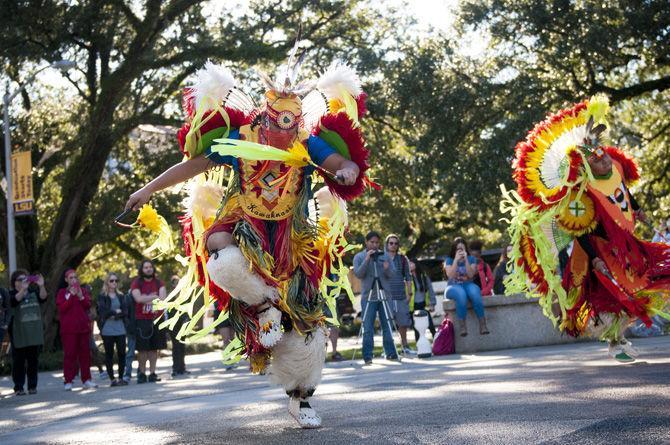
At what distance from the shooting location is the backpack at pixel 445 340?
1497 centimetres

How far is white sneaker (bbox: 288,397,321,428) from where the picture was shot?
247 inches

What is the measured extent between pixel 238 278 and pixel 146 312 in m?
8.50

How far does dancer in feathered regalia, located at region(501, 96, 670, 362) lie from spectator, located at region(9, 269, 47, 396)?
7006 mm

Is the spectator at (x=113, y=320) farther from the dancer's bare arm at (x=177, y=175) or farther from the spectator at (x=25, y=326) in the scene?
the dancer's bare arm at (x=177, y=175)

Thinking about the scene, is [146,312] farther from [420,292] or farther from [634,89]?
[634,89]

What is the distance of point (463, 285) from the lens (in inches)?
578

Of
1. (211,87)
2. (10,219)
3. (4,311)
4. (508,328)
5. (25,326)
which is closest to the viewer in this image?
(211,87)

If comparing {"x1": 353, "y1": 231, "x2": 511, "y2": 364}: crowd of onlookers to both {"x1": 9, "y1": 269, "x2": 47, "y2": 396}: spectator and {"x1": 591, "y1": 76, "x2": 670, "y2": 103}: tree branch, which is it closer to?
{"x1": 9, "y1": 269, "x2": 47, "y2": 396}: spectator

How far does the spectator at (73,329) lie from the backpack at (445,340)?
475 cm

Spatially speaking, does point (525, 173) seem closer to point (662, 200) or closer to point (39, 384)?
point (39, 384)

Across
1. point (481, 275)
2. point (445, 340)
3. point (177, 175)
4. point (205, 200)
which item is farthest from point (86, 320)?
point (177, 175)

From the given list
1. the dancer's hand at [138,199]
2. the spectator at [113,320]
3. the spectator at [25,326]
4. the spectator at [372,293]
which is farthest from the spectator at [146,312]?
the dancer's hand at [138,199]

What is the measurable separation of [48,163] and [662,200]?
1510 centimetres

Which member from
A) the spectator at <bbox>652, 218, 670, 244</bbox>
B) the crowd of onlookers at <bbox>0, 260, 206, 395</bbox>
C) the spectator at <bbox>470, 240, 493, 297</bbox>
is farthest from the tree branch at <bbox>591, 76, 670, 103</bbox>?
the crowd of onlookers at <bbox>0, 260, 206, 395</bbox>
